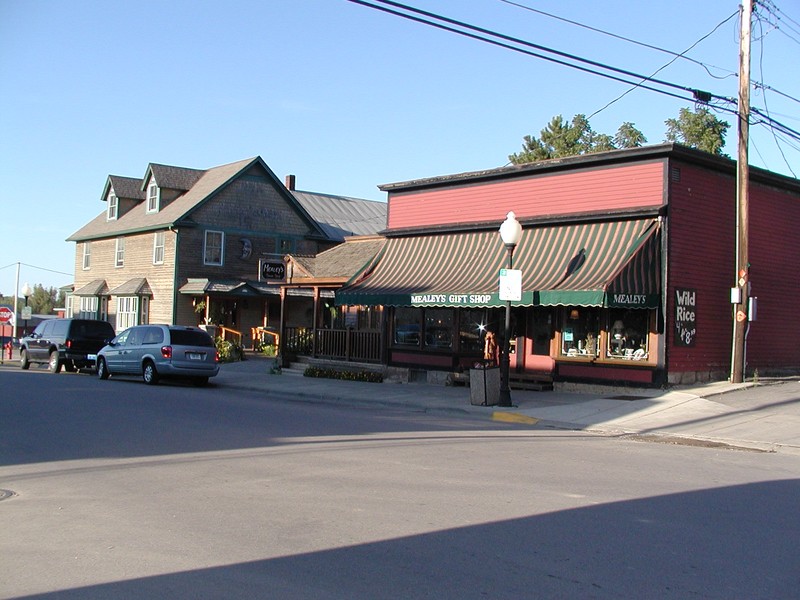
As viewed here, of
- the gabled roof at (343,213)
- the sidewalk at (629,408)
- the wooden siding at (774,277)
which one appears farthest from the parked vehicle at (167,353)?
the gabled roof at (343,213)

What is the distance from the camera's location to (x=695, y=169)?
20.1 metres

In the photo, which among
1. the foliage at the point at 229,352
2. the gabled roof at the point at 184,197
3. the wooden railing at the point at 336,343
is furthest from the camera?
the gabled roof at the point at 184,197

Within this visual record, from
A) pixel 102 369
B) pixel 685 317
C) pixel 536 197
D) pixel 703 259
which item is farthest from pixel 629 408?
pixel 102 369

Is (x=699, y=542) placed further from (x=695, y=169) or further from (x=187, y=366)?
(x=187, y=366)

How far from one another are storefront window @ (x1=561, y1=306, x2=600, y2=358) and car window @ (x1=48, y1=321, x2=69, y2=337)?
649 inches

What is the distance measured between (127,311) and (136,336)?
60.1 ft

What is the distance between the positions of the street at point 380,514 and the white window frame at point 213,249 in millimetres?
24914

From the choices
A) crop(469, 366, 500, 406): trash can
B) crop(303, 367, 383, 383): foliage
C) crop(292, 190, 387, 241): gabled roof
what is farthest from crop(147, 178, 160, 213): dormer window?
crop(469, 366, 500, 406): trash can

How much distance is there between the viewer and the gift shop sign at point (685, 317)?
1948 centimetres

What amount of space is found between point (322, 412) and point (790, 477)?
30.5ft

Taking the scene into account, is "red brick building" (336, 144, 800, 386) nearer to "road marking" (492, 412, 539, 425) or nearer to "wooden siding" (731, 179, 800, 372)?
"wooden siding" (731, 179, 800, 372)

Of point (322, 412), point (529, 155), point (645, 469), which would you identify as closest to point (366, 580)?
point (645, 469)

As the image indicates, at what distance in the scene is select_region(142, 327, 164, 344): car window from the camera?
22.8 metres

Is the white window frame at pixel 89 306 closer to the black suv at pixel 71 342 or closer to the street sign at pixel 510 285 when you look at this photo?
the black suv at pixel 71 342
